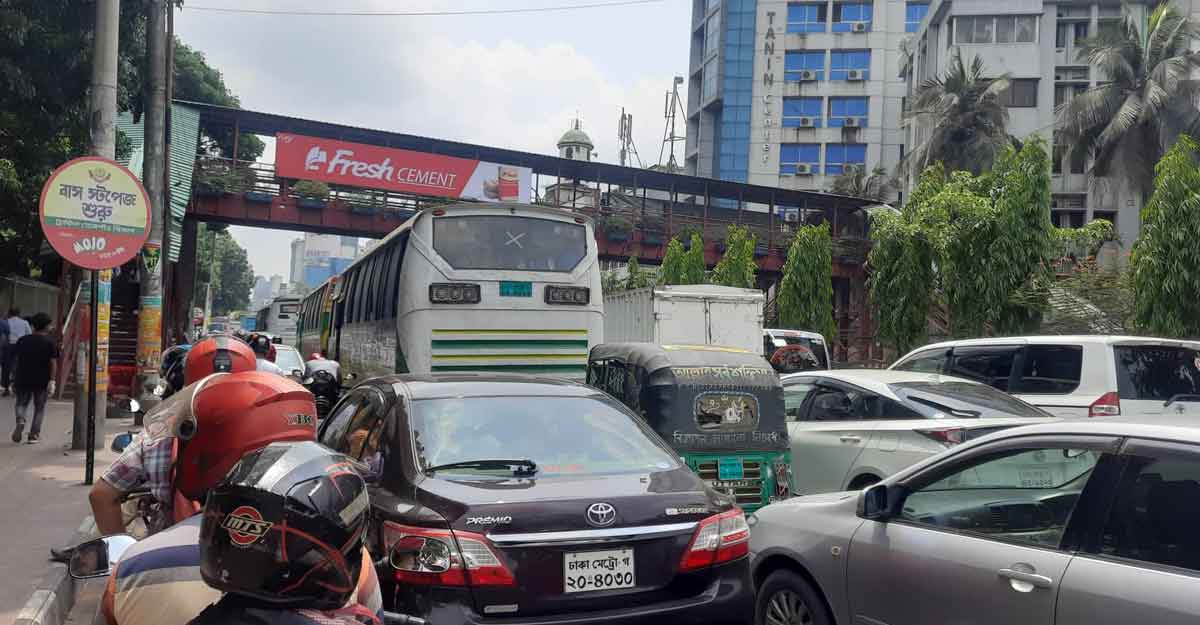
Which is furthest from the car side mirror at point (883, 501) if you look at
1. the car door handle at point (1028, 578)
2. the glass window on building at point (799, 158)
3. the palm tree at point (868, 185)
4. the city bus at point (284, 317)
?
the glass window on building at point (799, 158)

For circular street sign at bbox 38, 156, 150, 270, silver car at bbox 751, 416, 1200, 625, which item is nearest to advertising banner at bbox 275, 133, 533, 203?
circular street sign at bbox 38, 156, 150, 270

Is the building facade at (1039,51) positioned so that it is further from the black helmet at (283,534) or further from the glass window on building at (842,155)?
the black helmet at (283,534)

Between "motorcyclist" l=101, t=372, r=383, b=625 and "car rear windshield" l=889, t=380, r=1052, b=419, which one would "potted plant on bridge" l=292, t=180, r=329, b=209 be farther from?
"motorcyclist" l=101, t=372, r=383, b=625

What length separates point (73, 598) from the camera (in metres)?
6.31

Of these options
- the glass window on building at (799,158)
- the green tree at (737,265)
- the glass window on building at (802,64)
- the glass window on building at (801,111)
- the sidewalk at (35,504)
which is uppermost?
the glass window on building at (802,64)

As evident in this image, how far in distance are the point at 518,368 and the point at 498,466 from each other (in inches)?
333

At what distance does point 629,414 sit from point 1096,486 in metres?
2.25

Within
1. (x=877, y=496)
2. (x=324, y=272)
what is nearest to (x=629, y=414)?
(x=877, y=496)

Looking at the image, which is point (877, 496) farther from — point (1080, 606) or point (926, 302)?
point (926, 302)

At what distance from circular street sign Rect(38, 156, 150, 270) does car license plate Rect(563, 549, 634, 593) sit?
626cm

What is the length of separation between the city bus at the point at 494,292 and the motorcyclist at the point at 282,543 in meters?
10.4

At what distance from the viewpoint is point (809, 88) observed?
58500 millimetres

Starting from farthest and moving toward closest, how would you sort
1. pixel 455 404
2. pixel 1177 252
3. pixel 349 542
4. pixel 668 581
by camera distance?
pixel 1177 252 < pixel 455 404 < pixel 668 581 < pixel 349 542

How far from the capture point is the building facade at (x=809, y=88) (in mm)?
58188
